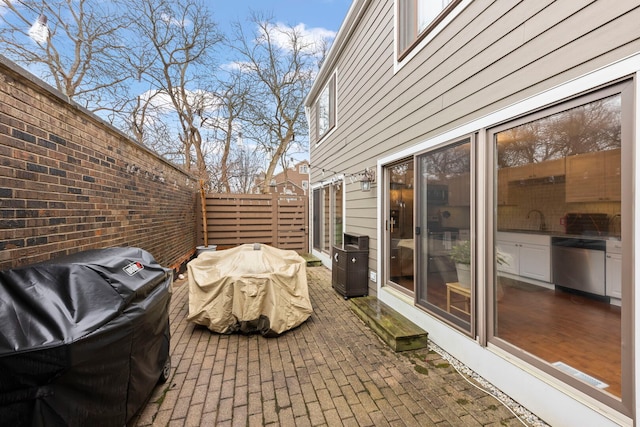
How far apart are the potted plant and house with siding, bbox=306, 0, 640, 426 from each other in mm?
15

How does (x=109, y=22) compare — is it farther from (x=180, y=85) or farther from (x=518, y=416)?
(x=518, y=416)

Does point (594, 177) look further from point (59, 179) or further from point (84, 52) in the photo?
point (84, 52)

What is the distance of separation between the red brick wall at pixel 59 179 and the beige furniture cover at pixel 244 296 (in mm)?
1123

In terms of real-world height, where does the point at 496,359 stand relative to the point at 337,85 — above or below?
below

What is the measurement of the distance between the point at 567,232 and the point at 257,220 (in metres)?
6.94

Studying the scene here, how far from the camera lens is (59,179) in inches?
88.5

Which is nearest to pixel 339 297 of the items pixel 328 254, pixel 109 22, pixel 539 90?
pixel 328 254

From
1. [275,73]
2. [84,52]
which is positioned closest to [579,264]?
[275,73]

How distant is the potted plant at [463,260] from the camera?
2555 mm

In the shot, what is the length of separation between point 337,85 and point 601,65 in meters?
5.06

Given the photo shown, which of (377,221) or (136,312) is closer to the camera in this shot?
(136,312)

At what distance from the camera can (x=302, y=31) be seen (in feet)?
39.9

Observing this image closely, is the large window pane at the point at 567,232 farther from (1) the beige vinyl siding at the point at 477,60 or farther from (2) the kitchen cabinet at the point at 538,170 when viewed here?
(1) the beige vinyl siding at the point at 477,60

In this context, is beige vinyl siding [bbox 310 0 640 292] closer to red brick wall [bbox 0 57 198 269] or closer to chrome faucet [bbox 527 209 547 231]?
chrome faucet [bbox 527 209 547 231]
